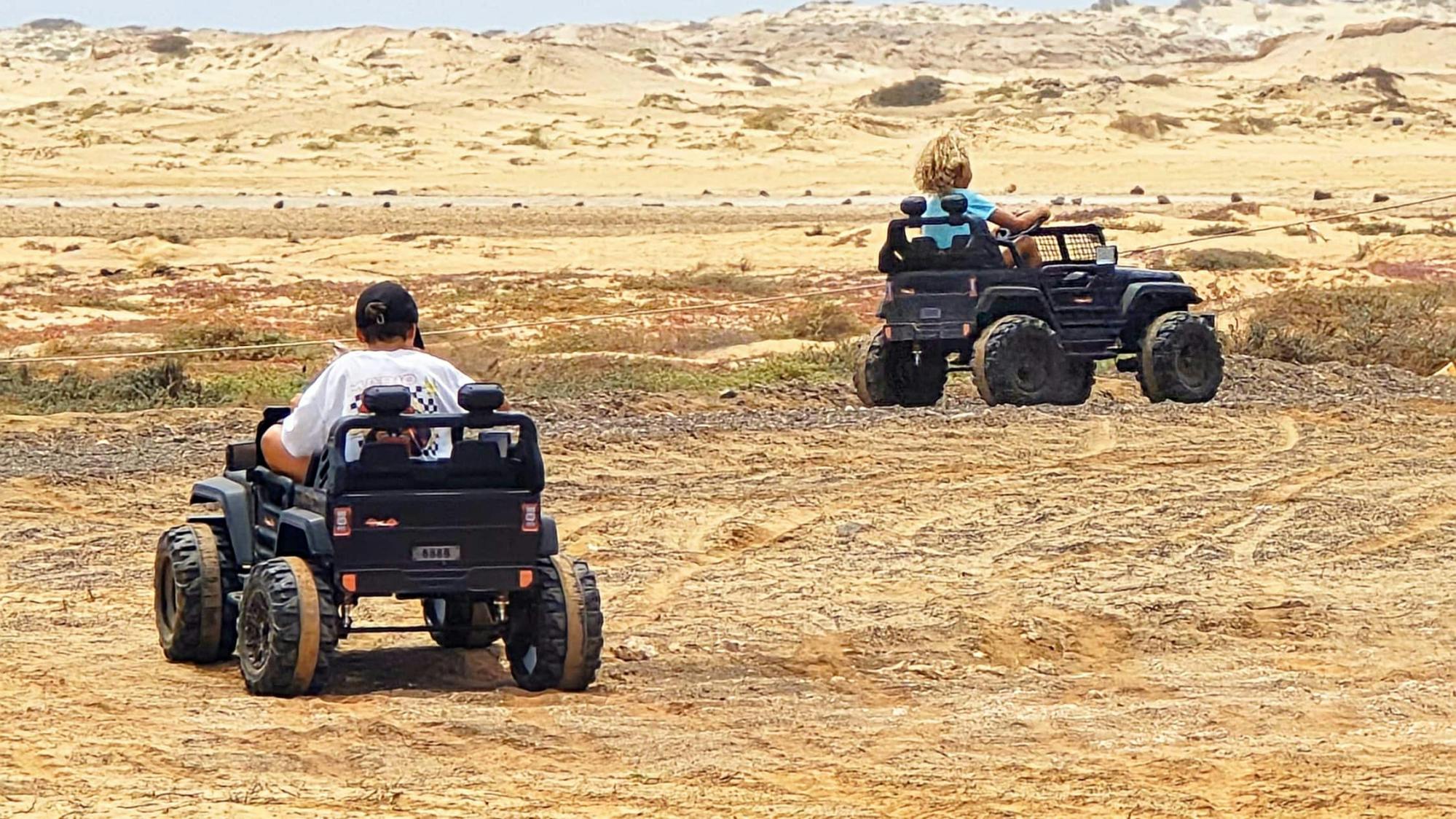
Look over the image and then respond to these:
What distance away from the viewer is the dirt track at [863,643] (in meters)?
6.63

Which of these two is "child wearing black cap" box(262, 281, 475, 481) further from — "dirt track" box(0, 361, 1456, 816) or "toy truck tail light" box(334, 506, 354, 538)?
"dirt track" box(0, 361, 1456, 816)

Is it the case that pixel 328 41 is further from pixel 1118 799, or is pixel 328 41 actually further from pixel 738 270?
pixel 1118 799

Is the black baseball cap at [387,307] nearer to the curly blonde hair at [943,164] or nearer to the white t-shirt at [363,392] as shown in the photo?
the white t-shirt at [363,392]

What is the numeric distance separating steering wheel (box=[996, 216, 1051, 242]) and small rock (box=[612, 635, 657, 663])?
758cm

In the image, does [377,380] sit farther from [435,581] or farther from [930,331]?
[930,331]

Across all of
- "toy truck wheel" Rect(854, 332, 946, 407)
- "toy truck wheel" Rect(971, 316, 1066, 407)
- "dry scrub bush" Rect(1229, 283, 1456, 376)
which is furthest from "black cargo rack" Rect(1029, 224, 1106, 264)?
"dry scrub bush" Rect(1229, 283, 1456, 376)

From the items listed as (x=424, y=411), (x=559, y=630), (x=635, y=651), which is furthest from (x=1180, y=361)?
(x=424, y=411)

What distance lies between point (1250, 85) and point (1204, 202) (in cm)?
3583

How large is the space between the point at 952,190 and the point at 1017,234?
1.80ft

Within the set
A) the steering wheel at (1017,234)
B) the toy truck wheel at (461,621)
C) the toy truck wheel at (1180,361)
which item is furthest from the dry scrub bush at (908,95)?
the toy truck wheel at (461,621)

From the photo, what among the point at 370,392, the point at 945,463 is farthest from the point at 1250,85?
the point at 370,392

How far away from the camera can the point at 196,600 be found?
8359 millimetres

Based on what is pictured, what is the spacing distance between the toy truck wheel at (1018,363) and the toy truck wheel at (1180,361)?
677 mm

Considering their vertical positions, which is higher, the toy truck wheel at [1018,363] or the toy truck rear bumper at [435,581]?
the toy truck rear bumper at [435,581]
